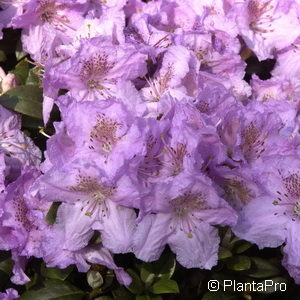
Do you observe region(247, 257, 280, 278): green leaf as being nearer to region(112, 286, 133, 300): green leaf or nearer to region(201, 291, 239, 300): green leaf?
region(201, 291, 239, 300): green leaf

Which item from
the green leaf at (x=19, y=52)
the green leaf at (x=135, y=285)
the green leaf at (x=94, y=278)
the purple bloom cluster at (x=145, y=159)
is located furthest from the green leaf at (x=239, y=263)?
the green leaf at (x=19, y=52)

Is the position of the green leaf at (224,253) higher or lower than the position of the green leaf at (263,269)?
higher

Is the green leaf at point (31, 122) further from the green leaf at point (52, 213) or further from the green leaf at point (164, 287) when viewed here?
the green leaf at point (164, 287)

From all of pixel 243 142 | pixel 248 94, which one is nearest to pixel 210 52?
pixel 248 94

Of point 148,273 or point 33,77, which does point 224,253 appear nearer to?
point 148,273

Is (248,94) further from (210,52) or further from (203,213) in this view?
(203,213)

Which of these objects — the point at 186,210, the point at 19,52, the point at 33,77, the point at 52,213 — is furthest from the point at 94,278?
the point at 19,52

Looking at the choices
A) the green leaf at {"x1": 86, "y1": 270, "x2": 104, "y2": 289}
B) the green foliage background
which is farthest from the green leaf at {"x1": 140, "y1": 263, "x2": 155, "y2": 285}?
the green leaf at {"x1": 86, "y1": 270, "x2": 104, "y2": 289}
